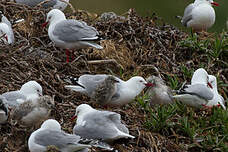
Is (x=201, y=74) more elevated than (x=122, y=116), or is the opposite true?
(x=201, y=74)

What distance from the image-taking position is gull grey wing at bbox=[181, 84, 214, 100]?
838cm

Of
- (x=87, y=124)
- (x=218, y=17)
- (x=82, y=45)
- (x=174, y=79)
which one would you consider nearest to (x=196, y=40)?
(x=174, y=79)

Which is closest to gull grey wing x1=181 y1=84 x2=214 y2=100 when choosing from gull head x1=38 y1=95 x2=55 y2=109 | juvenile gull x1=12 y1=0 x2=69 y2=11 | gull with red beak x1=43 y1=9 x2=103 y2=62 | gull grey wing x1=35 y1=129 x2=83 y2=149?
gull with red beak x1=43 y1=9 x2=103 y2=62

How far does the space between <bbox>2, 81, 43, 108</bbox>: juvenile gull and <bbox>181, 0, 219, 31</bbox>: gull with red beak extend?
4259mm

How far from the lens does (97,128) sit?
706cm

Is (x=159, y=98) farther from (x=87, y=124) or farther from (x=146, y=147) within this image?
(x=87, y=124)

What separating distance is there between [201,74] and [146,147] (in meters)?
1.73

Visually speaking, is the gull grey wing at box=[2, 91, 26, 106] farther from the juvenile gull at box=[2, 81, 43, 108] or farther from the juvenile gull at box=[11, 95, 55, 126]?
the juvenile gull at box=[11, 95, 55, 126]

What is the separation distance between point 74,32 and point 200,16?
114 inches

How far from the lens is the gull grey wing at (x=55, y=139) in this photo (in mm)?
6590

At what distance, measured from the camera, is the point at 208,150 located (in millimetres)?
7773

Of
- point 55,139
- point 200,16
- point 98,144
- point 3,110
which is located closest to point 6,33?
point 3,110

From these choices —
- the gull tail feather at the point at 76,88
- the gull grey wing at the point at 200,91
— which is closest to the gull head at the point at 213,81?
the gull grey wing at the point at 200,91

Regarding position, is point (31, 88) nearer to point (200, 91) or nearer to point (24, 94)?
point (24, 94)
